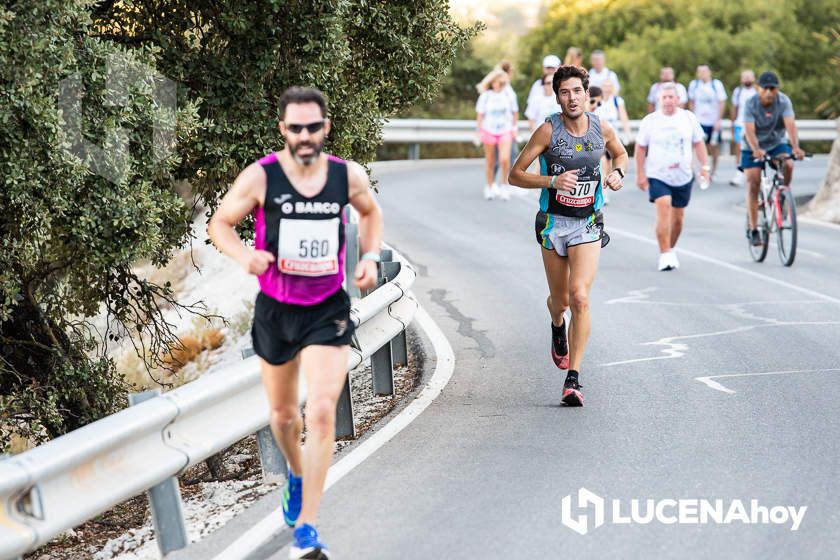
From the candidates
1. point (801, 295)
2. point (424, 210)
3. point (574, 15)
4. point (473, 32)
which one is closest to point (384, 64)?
point (473, 32)

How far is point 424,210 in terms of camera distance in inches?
880

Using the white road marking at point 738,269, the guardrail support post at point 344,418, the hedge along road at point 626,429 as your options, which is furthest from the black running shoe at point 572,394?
the white road marking at point 738,269

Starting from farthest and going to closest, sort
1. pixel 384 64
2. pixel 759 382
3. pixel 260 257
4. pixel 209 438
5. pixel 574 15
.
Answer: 1. pixel 574 15
2. pixel 384 64
3. pixel 759 382
4. pixel 209 438
5. pixel 260 257

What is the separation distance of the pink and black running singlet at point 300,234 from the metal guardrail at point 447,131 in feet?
87.1

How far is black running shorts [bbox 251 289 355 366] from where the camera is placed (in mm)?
5883

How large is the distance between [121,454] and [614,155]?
15.8 feet

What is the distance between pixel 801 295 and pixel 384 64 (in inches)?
195

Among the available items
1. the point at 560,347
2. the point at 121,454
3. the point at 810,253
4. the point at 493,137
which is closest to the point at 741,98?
the point at 493,137

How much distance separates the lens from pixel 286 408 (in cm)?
612

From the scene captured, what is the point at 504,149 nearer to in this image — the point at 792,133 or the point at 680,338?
the point at 792,133

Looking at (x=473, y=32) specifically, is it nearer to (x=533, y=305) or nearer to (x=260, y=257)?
(x=533, y=305)

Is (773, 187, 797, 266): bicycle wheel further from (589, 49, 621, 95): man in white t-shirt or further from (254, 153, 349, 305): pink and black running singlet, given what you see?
(254, 153, 349, 305): pink and black running singlet

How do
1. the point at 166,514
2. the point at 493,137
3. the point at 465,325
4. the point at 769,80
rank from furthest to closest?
1. the point at 493,137
2. the point at 769,80
3. the point at 465,325
4. the point at 166,514

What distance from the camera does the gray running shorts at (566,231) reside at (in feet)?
29.9
